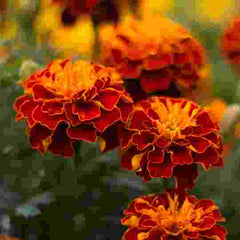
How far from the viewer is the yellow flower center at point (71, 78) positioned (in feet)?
3.34

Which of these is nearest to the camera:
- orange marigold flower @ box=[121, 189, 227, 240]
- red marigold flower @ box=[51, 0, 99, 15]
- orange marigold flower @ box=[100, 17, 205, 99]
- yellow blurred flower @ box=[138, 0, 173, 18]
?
orange marigold flower @ box=[121, 189, 227, 240]

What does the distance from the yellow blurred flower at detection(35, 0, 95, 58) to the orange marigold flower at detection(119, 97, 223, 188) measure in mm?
395

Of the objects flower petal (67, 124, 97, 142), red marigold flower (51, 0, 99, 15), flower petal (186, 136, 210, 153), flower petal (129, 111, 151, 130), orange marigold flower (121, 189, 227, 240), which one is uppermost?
red marigold flower (51, 0, 99, 15)

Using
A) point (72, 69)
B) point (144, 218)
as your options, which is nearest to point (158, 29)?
point (72, 69)

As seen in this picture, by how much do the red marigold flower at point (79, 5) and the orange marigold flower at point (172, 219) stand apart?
44cm

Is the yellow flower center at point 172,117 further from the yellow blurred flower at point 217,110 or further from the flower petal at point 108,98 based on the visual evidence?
the yellow blurred flower at point 217,110

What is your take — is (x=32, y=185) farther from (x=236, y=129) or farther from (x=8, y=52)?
(x=236, y=129)

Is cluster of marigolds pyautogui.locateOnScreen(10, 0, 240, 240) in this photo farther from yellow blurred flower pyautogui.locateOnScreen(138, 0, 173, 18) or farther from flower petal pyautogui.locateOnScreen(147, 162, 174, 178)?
yellow blurred flower pyautogui.locateOnScreen(138, 0, 173, 18)

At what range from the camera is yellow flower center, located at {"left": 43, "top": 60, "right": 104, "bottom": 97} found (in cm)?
102

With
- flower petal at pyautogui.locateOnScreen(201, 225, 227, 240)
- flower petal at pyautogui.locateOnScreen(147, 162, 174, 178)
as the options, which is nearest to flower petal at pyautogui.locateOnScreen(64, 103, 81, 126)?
flower petal at pyautogui.locateOnScreen(147, 162, 174, 178)

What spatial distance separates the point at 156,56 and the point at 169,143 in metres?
0.25

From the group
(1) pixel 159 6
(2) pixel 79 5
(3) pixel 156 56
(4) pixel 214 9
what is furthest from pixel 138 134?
(4) pixel 214 9

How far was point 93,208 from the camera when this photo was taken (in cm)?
121

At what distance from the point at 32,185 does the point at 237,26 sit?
461 millimetres
